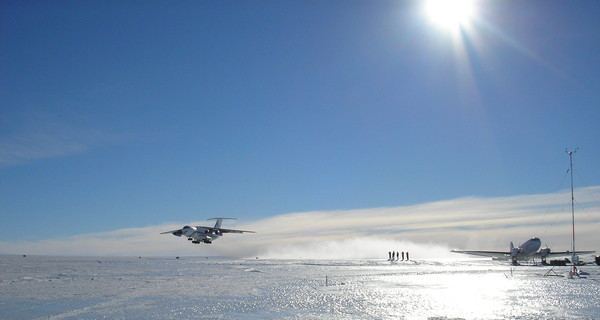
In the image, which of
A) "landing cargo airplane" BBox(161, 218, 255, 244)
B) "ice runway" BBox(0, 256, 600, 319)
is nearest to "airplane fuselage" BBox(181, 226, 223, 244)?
"landing cargo airplane" BBox(161, 218, 255, 244)

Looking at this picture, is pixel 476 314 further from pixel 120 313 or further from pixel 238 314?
pixel 120 313

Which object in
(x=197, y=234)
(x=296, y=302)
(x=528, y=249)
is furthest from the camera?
(x=197, y=234)

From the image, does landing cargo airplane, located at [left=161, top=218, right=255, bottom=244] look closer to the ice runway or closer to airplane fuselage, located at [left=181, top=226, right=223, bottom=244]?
airplane fuselage, located at [left=181, top=226, right=223, bottom=244]

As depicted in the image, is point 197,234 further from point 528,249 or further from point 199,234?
point 528,249

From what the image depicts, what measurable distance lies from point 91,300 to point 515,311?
19.6 metres

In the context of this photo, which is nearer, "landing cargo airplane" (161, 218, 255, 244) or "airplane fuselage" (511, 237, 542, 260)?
"airplane fuselage" (511, 237, 542, 260)

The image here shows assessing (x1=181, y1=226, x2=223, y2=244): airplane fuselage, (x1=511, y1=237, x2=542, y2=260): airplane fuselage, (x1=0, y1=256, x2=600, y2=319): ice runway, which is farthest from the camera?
(x1=181, y1=226, x2=223, y2=244): airplane fuselage

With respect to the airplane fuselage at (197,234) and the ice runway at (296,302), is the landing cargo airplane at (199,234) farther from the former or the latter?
the ice runway at (296,302)

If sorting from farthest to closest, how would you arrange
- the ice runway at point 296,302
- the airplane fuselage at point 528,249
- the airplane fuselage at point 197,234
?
the airplane fuselage at point 197,234, the airplane fuselage at point 528,249, the ice runway at point 296,302

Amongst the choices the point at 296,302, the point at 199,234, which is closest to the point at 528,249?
the point at 199,234

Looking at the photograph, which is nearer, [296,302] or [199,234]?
[296,302]

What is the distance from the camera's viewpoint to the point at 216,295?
24484mm

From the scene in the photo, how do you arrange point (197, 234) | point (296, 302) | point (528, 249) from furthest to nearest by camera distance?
point (197, 234) < point (528, 249) < point (296, 302)

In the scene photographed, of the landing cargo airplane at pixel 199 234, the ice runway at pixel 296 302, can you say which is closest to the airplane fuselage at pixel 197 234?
the landing cargo airplane at pixel 199 234
